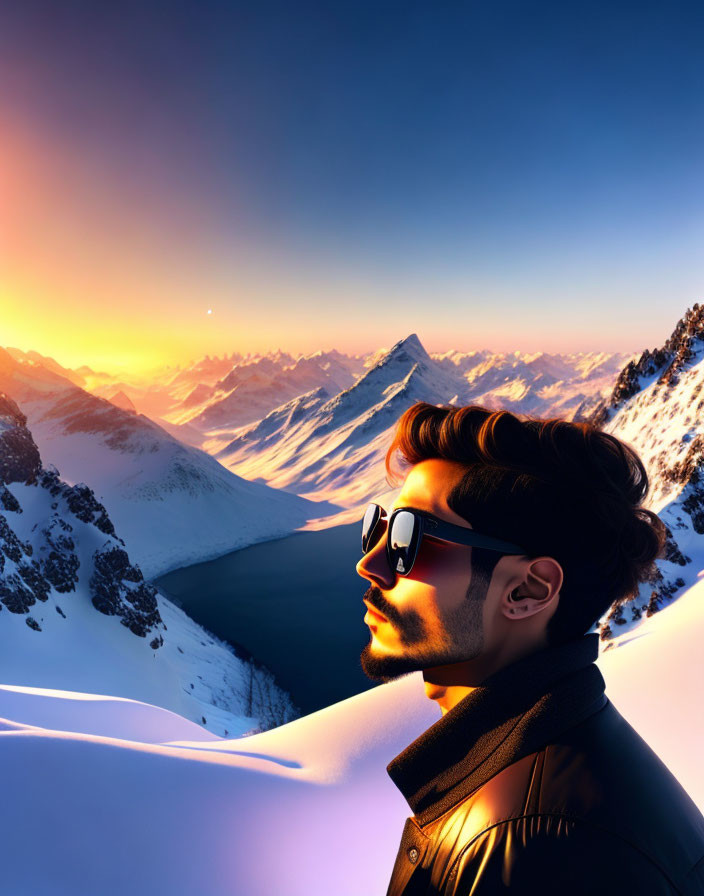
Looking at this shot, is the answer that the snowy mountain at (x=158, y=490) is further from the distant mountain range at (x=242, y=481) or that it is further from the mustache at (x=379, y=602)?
the mustache at (x=379, y=602)

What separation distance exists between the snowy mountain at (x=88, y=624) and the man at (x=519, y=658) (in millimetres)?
42085

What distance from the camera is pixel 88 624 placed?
45.1 m

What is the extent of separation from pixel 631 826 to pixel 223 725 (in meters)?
44.4

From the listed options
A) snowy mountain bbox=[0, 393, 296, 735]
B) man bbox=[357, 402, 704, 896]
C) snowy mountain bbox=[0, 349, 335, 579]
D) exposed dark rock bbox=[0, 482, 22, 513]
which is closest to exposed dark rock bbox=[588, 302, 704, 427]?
snowy mountain bbox=[0, 393, 296, 735]

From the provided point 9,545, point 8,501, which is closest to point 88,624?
point 9,545

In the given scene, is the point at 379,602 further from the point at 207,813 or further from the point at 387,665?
the point at 207,813

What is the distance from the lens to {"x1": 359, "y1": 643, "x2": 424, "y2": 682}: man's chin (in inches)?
85.3

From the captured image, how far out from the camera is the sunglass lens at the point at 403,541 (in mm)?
2193

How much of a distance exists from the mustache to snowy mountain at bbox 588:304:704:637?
1403 cm

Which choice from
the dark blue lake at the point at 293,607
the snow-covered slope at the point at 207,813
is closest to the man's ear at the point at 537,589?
the snow-covered slope at the point at 207,813

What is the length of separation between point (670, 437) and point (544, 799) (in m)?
47.3

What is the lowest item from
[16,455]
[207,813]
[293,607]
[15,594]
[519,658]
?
[293,607]

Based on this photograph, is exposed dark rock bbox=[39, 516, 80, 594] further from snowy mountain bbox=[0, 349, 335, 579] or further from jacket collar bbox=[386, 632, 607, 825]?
jacket collar bbox=[386, 632, 607, 825]

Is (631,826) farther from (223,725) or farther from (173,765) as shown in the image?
(223,725)
